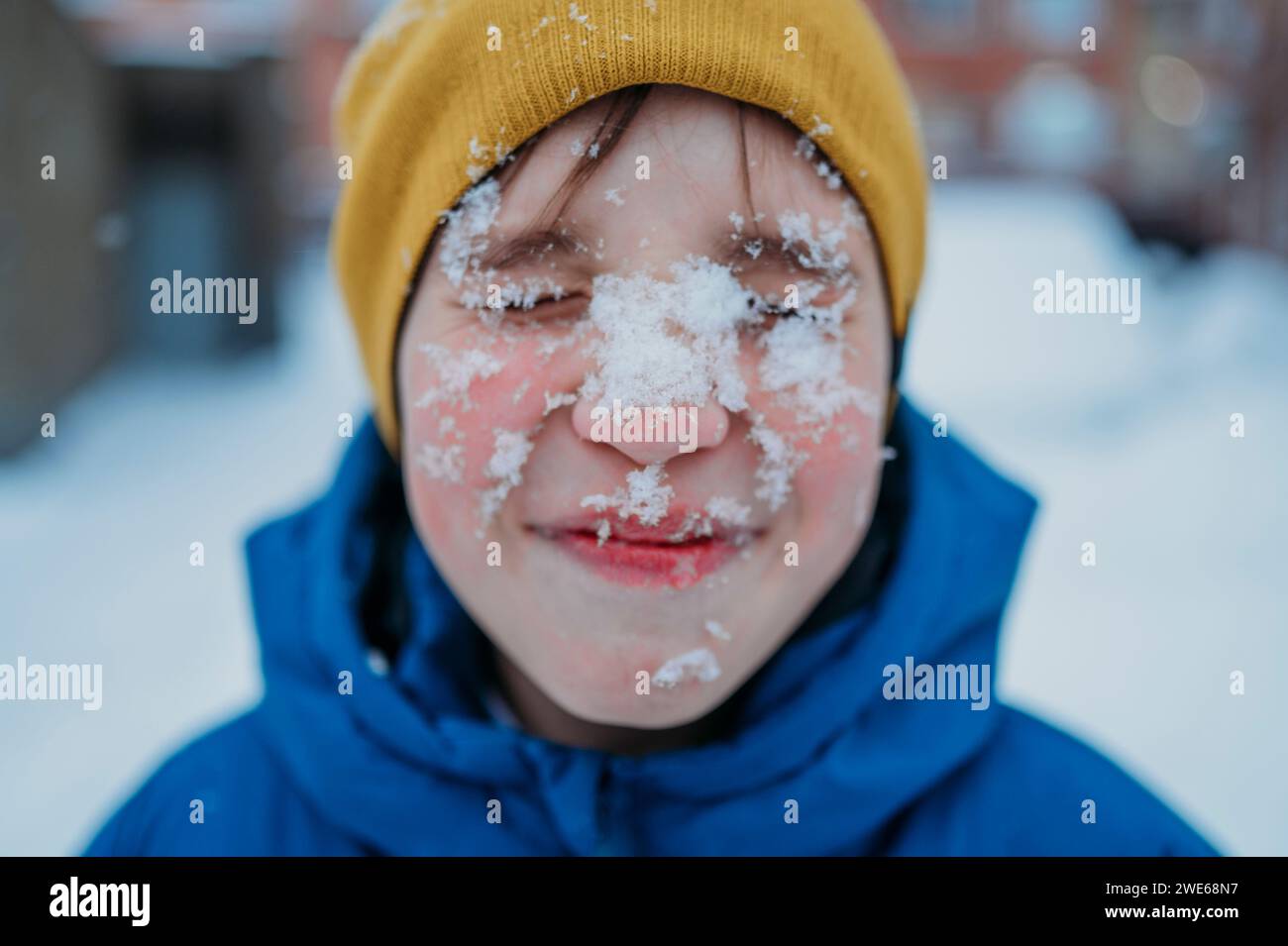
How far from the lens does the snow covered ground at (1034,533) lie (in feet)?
6.83

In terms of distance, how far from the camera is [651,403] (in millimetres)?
837

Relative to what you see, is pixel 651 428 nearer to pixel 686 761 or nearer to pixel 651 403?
pixel 651 403

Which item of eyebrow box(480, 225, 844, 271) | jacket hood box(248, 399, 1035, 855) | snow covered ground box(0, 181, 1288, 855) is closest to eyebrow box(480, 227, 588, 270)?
eyebrow box(480, 225, 844, 271)

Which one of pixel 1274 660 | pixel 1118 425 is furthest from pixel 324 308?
pixel 1274 660

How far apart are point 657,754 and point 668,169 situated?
571 millimetres

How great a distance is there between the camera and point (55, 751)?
2.08 metres

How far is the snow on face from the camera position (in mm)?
838

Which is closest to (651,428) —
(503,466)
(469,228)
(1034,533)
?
(503,466)

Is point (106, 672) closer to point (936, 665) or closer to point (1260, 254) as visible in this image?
point (936, 665)

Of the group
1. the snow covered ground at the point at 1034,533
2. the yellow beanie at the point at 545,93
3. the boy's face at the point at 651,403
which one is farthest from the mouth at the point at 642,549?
the snow covered ground at the point at 1034,533

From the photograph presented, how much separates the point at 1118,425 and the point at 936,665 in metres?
3.69

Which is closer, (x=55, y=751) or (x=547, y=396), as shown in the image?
(x=547, y=396)

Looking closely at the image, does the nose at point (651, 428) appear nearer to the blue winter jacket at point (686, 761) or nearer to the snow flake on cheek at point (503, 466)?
the snow flake on cheek at point (503, 466)

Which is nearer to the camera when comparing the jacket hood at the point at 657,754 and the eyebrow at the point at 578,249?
the eyebrow at the point at 578,249
